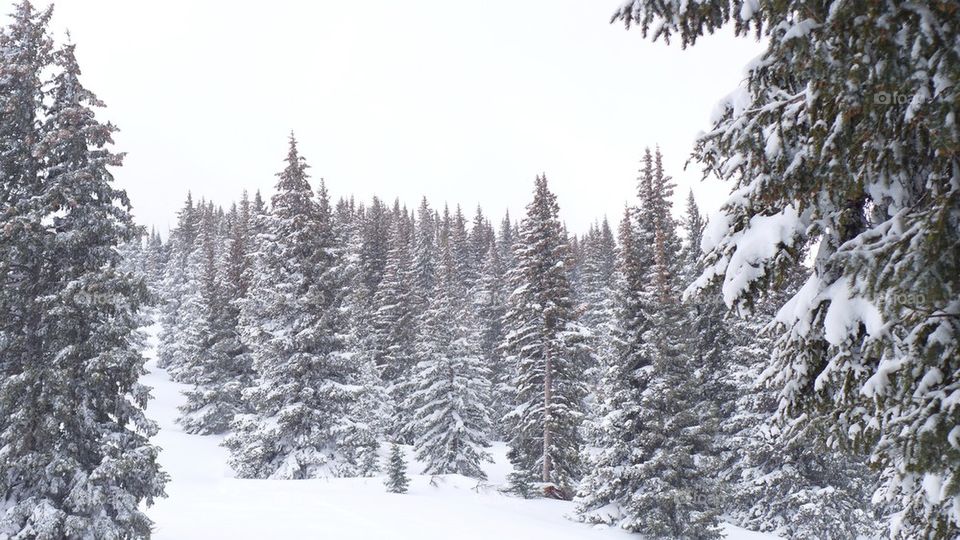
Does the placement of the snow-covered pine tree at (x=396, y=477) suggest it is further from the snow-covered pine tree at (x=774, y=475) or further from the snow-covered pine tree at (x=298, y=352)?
the snow-covered pine tree at (x=774, y=475)

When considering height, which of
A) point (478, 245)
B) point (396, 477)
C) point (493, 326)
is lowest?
point (396, 477)

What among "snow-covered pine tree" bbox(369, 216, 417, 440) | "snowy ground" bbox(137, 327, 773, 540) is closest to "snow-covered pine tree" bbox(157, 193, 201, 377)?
"snow-covered pine tree" bbox(369, 216, 417, 440)

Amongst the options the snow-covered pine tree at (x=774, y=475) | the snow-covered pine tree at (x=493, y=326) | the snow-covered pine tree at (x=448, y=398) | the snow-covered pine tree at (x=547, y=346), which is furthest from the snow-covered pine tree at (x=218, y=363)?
the snow-covered pine tree at (x=774, y=475)

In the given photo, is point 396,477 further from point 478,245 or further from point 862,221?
point 478,245

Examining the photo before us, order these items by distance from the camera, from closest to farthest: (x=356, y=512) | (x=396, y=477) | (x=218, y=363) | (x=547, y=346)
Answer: (x=356, y=512), (x=396, y=477), (x=547, y=346), (x=218, y=363)

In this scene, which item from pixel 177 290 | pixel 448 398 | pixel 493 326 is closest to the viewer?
pixel 448 398

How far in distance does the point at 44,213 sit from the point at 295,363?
550 inches

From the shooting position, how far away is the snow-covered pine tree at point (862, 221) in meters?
4.07

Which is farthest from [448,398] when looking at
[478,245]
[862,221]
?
[478,245]

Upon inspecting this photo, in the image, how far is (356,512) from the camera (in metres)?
19.5

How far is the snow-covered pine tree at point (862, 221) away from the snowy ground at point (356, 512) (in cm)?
1430

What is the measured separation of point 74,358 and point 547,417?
19428mm

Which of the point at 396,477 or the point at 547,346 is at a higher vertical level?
the point at 547,346

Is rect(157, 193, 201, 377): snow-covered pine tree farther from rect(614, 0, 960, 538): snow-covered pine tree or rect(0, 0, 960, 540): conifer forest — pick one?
rect(614, 0, 960, 538): snow-covered pine tree
